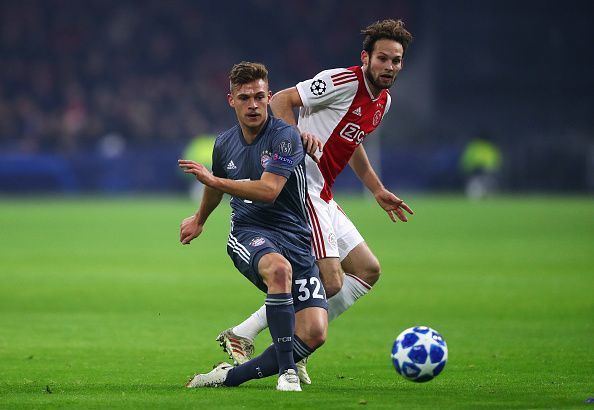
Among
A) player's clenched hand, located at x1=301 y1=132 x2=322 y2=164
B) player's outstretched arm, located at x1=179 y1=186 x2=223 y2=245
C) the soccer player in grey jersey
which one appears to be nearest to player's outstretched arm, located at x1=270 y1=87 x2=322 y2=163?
player's clenched hand, located at x1=301 y1=132 x2=322 y2=164

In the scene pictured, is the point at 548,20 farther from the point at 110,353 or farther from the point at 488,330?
the point at 110,353

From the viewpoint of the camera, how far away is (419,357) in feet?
22.5

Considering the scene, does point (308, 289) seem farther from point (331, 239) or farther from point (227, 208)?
point (227, 208)

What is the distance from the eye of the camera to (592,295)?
43.4ft

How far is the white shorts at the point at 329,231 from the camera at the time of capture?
795 cm

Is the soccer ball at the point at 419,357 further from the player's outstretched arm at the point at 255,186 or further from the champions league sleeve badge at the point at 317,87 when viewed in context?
the champions league sleeve badge at the point at 317,87

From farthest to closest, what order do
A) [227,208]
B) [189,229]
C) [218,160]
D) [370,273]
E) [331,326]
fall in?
1. [227,208]
2. [331,326]
3. [370,273]
4. [189,229]
5. [218,160]

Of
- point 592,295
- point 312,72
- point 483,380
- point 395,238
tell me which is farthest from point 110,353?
point 312,72

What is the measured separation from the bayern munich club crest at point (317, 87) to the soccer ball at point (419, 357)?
1995 mm

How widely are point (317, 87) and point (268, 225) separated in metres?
1.21

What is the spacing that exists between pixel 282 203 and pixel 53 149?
27.6 metres

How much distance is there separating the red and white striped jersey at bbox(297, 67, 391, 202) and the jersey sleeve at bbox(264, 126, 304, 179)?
961mm

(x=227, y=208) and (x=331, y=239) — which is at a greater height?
(x=227, y=208)

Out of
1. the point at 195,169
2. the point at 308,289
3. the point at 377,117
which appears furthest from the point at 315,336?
the point at 377,117
